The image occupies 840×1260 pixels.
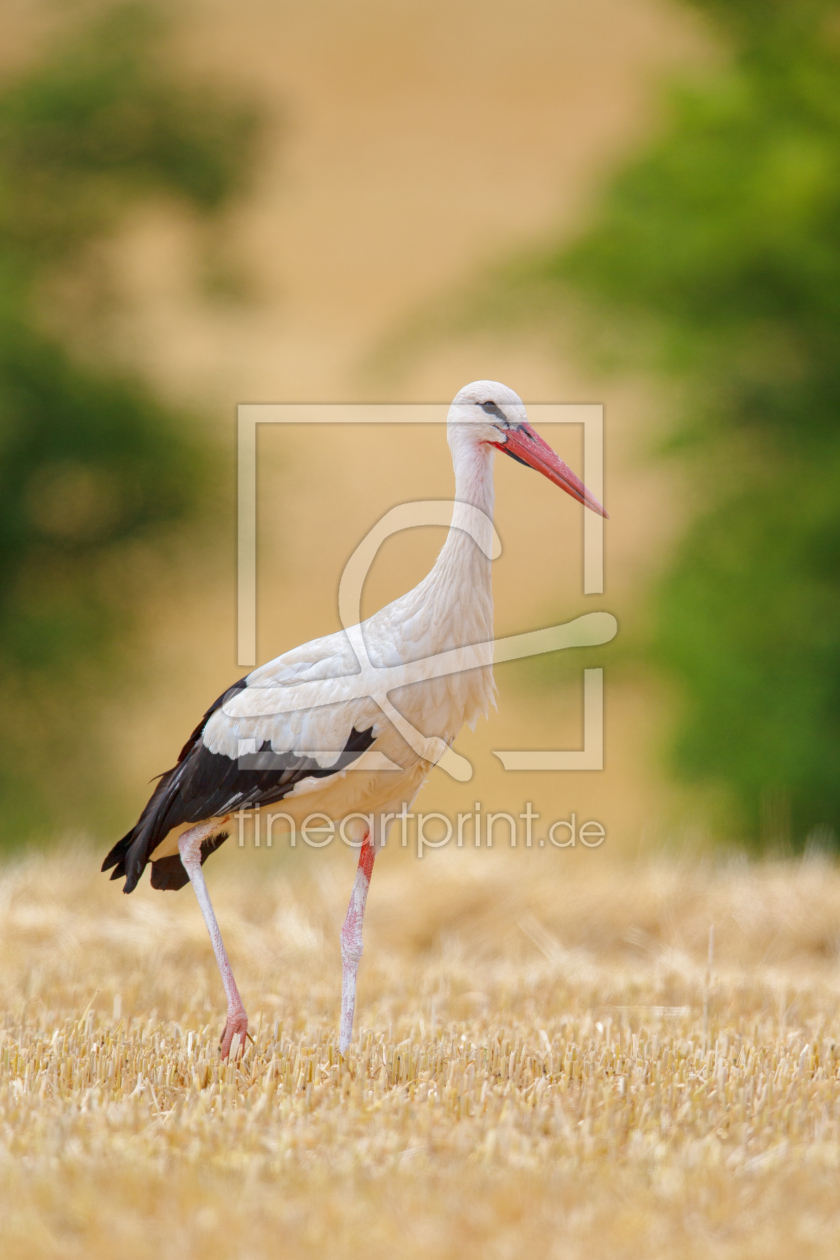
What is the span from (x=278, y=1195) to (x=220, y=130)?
494 inches

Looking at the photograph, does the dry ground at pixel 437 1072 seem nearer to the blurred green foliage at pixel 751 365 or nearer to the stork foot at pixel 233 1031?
the stork foot at pixel 233 1031

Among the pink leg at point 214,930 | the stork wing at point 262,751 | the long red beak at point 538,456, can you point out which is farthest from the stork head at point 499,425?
the pink leg at point 214,930

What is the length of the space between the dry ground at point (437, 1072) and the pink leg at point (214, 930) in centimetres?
9

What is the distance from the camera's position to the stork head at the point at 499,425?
4.11 metres

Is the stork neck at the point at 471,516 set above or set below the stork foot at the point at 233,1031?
above

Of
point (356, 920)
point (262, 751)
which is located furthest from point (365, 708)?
point (356, 920)

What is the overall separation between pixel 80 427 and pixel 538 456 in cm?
979

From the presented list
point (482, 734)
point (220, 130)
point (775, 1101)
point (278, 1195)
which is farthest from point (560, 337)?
point (278, 1195)

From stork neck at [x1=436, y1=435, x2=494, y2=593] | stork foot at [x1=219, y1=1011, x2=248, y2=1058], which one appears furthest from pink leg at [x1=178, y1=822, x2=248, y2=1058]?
stork neck at [x1=436, y1=435, x2=494, y2=593]

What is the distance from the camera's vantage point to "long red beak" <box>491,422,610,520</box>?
4125 millimetres

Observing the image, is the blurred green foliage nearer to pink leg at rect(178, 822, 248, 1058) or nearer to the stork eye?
Result: the stork eye

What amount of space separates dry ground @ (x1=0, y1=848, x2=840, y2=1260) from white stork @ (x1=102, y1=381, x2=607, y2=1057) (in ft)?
1.84

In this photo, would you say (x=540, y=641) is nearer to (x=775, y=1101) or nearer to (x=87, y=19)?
(x=775, y=1101)

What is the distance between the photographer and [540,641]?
1006 centimetres
